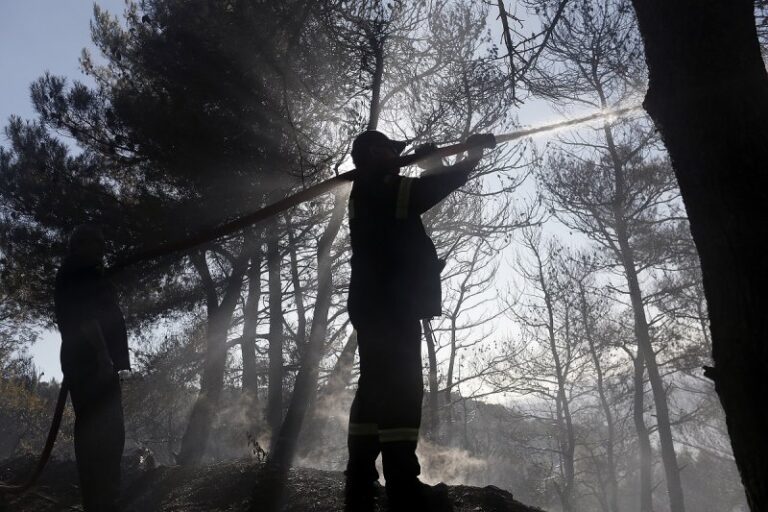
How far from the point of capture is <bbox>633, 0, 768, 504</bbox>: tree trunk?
5.99 ft

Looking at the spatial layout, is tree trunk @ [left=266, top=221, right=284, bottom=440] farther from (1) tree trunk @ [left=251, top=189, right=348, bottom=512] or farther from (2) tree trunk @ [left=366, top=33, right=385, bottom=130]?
(2) tree trunk @ [left=366, top=33, right=385, bottom=130]

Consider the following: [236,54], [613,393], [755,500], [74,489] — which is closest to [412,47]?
[236,54]

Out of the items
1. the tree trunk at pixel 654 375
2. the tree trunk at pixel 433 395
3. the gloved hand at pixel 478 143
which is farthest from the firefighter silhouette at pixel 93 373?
the tree trunk at pixel 654 375

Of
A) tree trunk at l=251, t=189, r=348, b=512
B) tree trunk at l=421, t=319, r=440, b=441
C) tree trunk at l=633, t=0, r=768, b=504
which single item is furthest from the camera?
tree trunk at l=421, t=319, r=440, b=441

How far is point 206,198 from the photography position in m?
7.80

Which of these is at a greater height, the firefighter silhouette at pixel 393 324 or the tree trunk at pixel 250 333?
the tree trunk at pixel 250 333

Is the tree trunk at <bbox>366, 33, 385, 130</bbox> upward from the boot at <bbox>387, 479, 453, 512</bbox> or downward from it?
upward

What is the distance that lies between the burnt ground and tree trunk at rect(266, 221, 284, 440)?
390 cm

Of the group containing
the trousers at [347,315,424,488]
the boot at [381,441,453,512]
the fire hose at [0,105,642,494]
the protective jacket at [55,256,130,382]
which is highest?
the fire hose at [0,105,642,494]

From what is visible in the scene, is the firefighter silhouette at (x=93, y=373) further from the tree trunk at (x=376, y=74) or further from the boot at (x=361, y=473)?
the tree trunk at (x=376, y=74)

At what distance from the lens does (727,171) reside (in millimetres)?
1938

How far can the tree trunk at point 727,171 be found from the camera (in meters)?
1.83

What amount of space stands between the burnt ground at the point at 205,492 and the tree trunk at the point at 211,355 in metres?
2.88

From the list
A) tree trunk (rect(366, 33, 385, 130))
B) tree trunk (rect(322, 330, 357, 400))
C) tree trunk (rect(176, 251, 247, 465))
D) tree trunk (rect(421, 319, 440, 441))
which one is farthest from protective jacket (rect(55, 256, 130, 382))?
tree trunk (rect(421, 319, 440, 441))
